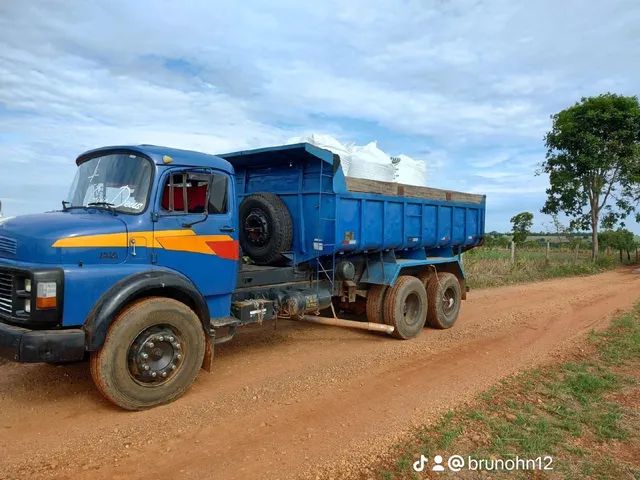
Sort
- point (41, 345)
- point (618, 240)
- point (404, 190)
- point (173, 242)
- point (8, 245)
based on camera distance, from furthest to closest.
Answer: point (618, 240) → point (404, 190) → point (173, 242) → point (8, 245) → point (41, 345)

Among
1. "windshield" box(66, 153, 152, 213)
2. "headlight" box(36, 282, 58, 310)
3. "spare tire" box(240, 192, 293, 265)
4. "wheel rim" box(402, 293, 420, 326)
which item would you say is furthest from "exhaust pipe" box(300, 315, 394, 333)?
"headlight" box(36, 282, 58, 310)

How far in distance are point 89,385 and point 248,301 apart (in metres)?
1.95

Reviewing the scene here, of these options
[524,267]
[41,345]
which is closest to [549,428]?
[41,345]

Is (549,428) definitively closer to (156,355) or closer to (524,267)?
(156,355)

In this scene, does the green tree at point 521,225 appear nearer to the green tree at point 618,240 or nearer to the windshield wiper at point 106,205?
the green tree at point 618,240

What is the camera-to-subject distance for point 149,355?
185 inches

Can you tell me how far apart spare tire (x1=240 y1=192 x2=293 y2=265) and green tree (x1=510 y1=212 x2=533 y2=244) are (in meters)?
28.9

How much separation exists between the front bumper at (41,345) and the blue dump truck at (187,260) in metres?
0.01

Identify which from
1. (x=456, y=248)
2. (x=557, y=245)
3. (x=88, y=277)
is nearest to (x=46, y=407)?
(x=88, y=277)

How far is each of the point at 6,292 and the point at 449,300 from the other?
278 inches

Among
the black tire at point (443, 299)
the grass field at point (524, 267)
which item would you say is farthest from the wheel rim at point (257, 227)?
the grass field at point (524, 267)

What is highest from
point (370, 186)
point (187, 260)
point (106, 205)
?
point (370, 186)

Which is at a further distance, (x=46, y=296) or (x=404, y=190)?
(x=404, y=190)

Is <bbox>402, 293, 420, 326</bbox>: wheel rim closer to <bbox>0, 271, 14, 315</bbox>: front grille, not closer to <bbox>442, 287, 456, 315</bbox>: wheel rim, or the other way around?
<bbox>442, 287, 456, 315</bbox>: wheel rim
